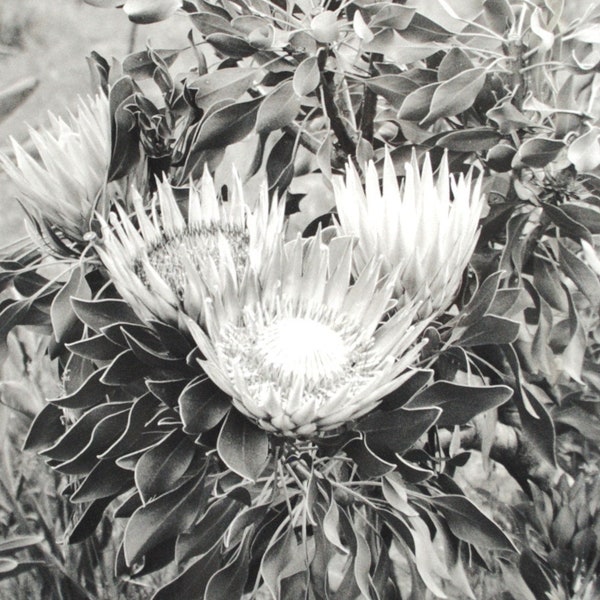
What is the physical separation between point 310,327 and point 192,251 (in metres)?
0.13

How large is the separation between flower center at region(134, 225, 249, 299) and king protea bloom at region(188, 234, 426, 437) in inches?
1.5

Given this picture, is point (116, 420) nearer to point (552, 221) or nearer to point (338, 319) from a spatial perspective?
point (338, 319)

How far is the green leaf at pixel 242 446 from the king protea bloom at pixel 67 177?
31 centimetres

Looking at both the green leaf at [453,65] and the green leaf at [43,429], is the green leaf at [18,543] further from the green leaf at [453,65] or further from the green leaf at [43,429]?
the green leaf at [453,65]

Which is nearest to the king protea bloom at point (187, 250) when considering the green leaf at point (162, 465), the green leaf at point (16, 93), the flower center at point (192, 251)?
the flower center at point (192, 251)

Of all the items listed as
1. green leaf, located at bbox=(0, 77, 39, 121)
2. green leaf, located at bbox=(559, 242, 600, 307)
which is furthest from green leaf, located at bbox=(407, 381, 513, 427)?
green leaf, located at bbox=(0, 77, 39, 121)

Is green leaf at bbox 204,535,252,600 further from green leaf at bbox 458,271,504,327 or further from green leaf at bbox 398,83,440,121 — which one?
green leaf at bbox 398,83,440,121

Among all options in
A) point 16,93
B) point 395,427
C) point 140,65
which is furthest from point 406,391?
point 16,93

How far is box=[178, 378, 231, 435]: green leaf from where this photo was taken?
0.63 m

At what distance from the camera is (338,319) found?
0.71 metres

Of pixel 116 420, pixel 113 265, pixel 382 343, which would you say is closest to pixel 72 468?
pixel 116 420

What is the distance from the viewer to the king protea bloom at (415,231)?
696 mm

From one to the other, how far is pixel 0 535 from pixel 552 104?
95 centimetres

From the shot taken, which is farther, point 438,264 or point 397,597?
point 397,597
